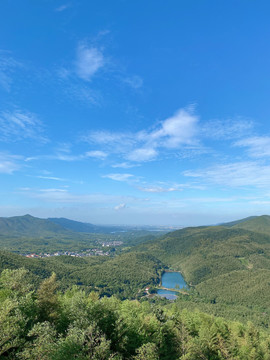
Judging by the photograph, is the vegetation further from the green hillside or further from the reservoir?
the reservoir

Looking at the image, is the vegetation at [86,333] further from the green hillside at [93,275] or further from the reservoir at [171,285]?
the reservoir at [171,285]

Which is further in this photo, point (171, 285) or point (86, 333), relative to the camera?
point (171, 285)

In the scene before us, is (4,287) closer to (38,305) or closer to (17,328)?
(38,305)

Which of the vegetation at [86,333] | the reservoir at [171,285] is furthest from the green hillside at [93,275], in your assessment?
the vegetation at [86,333]

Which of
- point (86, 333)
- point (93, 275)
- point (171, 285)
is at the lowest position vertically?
point (171, 285)

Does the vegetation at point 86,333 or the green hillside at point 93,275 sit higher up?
the vegetation at point 86,333

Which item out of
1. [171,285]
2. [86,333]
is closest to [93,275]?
[171,285]

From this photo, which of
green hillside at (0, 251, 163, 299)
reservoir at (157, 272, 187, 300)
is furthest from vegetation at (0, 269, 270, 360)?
reservoir at (157, 272, 187, 300)

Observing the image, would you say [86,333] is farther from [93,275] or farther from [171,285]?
[171,285]
